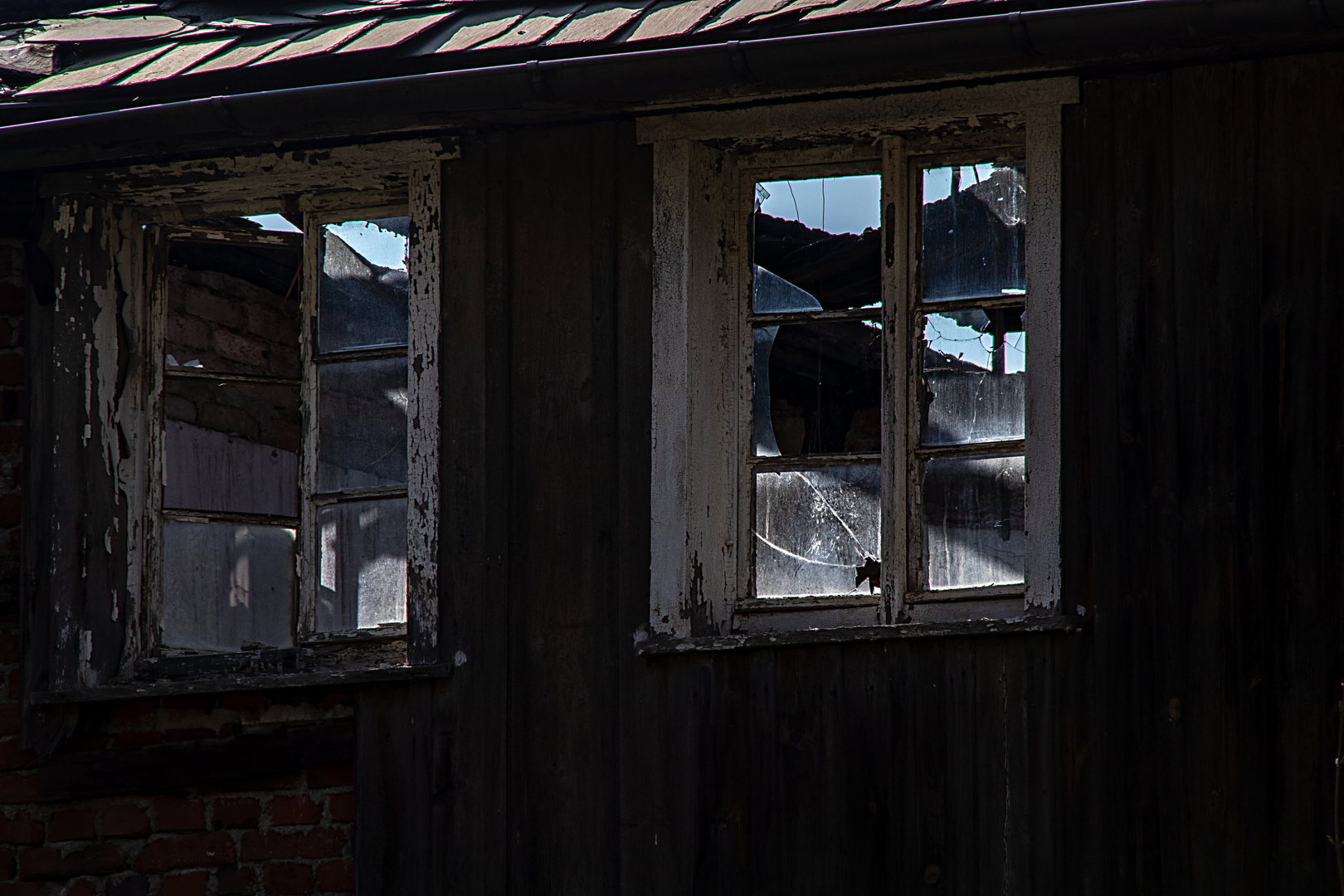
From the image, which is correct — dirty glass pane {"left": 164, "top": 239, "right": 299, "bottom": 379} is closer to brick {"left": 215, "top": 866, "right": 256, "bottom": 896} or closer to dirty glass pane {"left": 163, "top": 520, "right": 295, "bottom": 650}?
dirty glass pane {"left": 163, "top": 520, "right": 295, "bottom": 650}

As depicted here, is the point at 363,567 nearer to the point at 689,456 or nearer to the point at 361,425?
the point at 361,425

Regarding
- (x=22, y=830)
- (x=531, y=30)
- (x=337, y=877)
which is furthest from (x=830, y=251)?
(x=22, y=830)

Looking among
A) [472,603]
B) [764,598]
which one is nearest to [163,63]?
[472,603]

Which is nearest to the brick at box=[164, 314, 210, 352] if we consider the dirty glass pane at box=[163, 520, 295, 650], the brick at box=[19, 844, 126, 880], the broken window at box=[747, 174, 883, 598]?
the dirty glass pane at box=[163, 520, 295, 650]

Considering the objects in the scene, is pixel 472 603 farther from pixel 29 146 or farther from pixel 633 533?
pixel 29 146

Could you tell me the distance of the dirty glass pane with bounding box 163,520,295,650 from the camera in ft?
16.9

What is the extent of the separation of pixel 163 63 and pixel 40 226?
0.70m

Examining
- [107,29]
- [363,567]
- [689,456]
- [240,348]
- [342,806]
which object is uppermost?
[107,29]

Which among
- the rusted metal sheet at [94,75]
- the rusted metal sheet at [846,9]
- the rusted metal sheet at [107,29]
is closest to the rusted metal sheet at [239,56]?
the rusted metal sheet at [94,75]

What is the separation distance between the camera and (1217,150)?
175 inches

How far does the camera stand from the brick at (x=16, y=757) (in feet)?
16.4

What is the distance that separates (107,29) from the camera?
534cm

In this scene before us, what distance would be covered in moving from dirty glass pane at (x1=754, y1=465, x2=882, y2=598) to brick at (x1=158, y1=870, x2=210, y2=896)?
1.75m

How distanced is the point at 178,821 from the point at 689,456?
1783 millimetres
